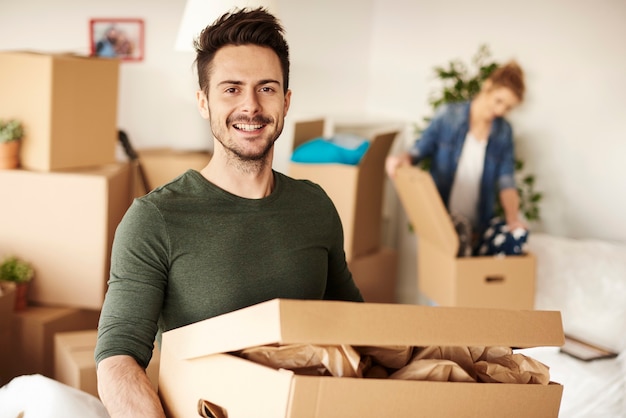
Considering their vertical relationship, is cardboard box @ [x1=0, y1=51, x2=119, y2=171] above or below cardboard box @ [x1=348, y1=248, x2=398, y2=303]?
above

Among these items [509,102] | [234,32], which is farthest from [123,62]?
[234,32]

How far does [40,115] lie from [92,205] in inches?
14.6

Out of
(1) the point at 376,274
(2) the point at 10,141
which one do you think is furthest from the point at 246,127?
(1) the point at 376,274

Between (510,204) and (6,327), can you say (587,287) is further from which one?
(6,327)

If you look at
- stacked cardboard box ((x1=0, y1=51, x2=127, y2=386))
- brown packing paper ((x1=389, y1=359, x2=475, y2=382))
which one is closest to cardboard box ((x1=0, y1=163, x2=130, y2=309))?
stacked cardboard box ((x1=0, y1=51, x2=127, y2=386))

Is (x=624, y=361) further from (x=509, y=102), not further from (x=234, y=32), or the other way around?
(x=234, y=32)

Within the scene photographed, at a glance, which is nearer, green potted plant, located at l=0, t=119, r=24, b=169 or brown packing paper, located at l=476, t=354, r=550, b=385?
brown packing paper, located at l=476, t=354, r=550, b=385

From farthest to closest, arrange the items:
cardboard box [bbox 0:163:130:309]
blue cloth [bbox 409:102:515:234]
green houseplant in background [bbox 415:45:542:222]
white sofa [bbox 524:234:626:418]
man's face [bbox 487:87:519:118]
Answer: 1. green houseplant in background [bbox 415:45:542:222]
2. blue cloth [bbox 409:102:515:234]
3. man's face [bbox 487:87:519:118]
4. cardboard box [bbox 0:163:130:309]
5. white sofa [bbox 524:234:626:418]

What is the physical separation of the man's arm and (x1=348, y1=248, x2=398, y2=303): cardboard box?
248 centimetres

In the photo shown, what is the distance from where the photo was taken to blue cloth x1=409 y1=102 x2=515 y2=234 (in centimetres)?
313

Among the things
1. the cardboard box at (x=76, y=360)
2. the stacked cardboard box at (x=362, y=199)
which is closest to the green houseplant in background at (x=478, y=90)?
the stacked cardboard box at (x=362, y=199)

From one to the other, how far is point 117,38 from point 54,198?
124 centimetres

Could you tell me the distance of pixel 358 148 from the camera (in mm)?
3355

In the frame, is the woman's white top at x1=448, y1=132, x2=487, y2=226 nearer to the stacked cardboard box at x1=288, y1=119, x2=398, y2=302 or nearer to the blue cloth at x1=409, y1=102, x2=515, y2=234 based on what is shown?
the blue cloth at x1=409, y1=102, x2=515, y2=234
